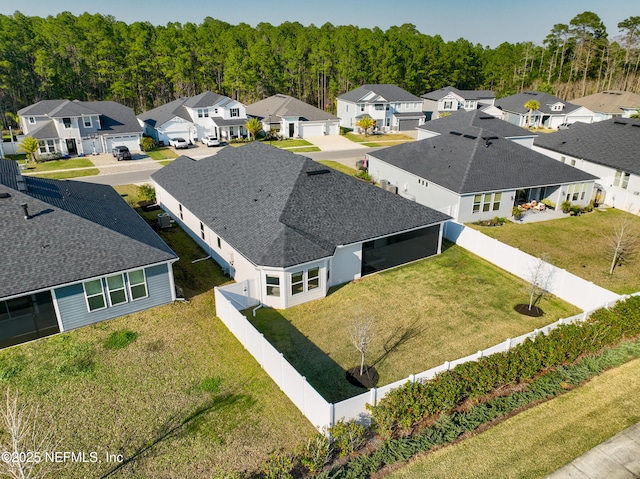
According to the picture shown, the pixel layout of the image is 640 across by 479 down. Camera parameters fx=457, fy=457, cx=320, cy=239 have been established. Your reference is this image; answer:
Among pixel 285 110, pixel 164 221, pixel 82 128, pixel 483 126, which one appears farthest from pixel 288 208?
pixel 285 110

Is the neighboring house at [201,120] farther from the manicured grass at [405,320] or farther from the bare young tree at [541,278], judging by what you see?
the bare young tree at [541,278]

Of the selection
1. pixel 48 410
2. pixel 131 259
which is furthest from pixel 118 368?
pixel 131 259

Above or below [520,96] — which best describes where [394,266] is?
below

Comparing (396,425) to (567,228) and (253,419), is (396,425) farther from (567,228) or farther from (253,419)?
(567,228)

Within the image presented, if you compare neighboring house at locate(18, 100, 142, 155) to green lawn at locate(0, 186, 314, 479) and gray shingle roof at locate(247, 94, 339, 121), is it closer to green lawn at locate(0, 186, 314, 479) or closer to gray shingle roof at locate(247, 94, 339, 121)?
gray shingle roof at locate(247, 94, 339, 121)

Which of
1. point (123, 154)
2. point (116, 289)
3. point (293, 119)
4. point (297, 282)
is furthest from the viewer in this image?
point (293, 119)

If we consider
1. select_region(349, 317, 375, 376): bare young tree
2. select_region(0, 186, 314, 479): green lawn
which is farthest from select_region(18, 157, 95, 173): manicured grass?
select_region(349, 317, 375, 376): bare young tree

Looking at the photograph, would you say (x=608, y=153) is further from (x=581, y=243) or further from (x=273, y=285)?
Result: (x=273, y=285)
